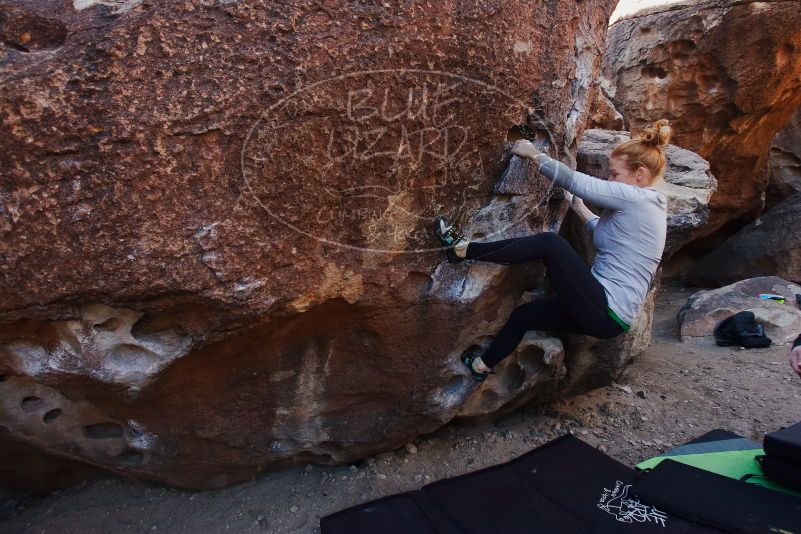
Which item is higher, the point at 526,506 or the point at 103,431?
the point at 103,431

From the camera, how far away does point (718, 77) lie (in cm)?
480

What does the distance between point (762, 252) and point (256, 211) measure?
489cm

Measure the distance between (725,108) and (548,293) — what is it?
10.9 feet

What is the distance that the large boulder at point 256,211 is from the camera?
169 cm

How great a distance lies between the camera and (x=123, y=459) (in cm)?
240

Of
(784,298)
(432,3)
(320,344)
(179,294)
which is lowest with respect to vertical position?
(784,298)

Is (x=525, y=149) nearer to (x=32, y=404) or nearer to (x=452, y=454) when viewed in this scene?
(x=452, y=454)

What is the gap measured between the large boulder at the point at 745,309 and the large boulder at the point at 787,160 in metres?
2.60

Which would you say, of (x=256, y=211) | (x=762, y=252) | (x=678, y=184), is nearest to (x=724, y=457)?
(x=678, y=184)

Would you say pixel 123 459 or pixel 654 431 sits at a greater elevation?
pixel 123 459

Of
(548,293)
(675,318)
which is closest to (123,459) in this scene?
(548,293)

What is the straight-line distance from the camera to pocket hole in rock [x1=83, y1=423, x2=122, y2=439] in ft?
7.60

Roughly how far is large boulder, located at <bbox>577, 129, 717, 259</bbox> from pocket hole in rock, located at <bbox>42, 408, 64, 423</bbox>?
102 inches

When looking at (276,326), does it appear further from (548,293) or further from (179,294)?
(548,293)
